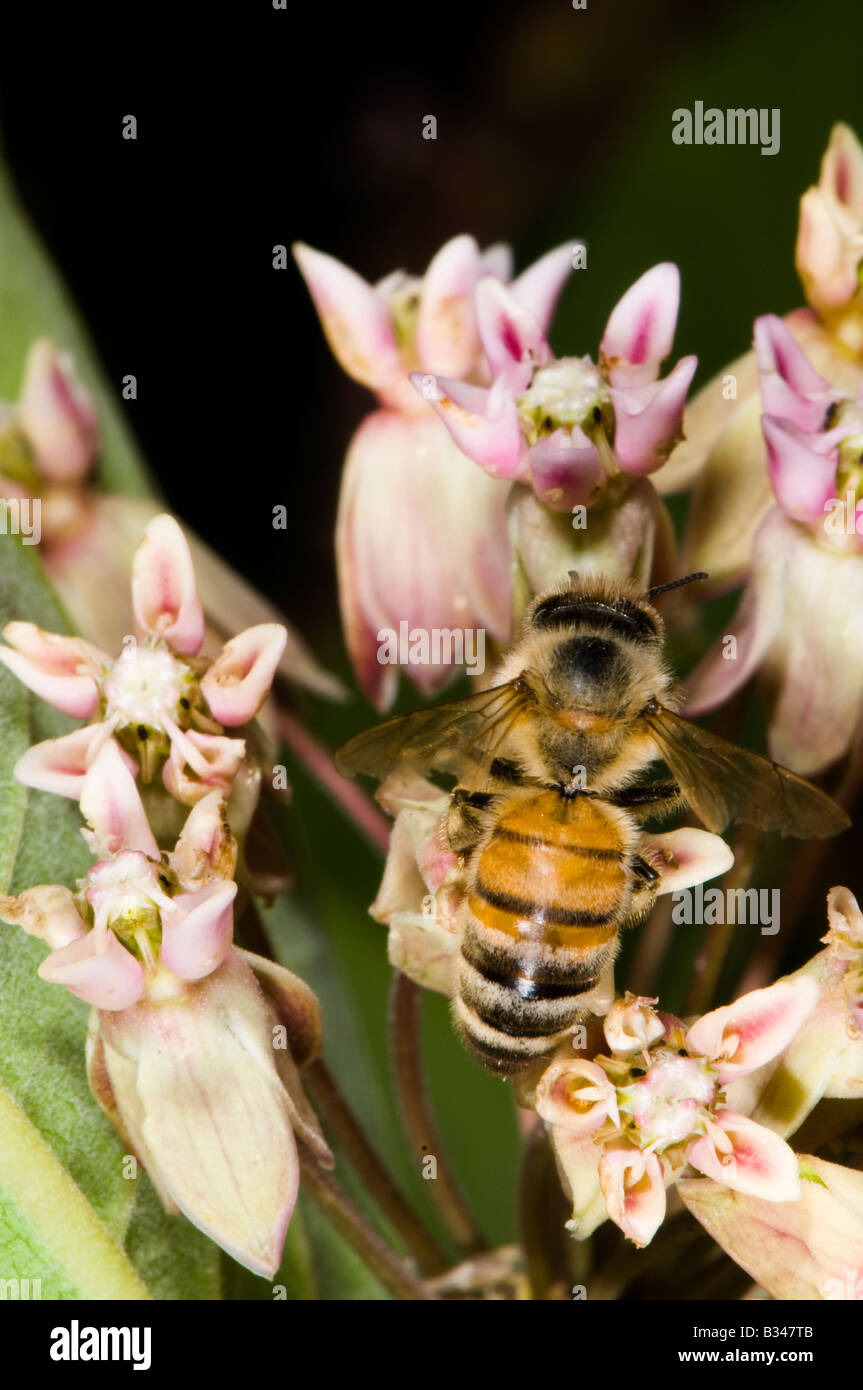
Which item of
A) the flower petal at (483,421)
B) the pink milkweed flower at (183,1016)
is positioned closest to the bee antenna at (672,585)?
the flower petal at (483,421)

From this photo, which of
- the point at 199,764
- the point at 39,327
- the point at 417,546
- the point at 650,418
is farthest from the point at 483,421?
the point at 39,327

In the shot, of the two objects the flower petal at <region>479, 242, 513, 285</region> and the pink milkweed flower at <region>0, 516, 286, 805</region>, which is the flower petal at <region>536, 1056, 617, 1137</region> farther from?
the flower petal at <region>479, 242, 513, 285</region>

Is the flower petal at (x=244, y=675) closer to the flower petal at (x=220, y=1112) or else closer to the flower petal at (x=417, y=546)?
the flower petal at (x=220, y=1112)

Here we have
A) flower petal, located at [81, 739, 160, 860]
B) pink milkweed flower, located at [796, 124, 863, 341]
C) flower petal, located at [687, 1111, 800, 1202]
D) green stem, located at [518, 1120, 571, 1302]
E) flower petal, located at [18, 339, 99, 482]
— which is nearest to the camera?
flower petal, located at [687, 1111, 800, 1202]

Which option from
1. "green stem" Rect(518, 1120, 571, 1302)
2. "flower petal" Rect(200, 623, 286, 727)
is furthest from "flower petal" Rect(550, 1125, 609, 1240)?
"flower petal" Rect(200, 623, 286, 727)

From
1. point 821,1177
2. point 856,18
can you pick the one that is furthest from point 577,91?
point 821,1177

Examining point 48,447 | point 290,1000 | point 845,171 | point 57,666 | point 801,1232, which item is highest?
point 845,171

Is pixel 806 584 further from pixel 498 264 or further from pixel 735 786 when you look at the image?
pixel 498 264
